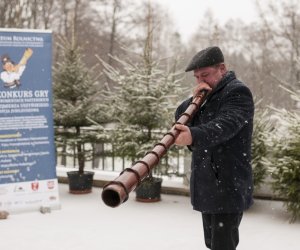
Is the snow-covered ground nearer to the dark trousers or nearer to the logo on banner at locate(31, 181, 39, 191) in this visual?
the logo on banner at locate(31, 181, 39, 191)

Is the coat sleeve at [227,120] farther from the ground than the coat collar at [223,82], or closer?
closer

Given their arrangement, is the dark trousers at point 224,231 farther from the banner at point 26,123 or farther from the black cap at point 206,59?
the banner at point 26,123

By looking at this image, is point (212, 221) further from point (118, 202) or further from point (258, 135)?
point (258, 135)

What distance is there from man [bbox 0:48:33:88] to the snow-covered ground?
5.88 ft

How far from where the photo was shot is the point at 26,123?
6113 mm

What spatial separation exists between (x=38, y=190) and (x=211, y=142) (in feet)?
13.8

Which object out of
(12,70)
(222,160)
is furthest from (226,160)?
(12,70)

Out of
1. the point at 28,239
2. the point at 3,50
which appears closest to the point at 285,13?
the point at 3,50

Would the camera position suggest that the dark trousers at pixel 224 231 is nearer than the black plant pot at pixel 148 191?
Yes

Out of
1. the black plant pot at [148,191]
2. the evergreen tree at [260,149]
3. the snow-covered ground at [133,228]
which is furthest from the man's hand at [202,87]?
the black plant pot at [148,191]

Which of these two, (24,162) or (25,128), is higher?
(25,128)

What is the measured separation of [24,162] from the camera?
241 inches

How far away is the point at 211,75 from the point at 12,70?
3.87 meters

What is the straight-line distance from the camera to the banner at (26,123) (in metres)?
6.00
